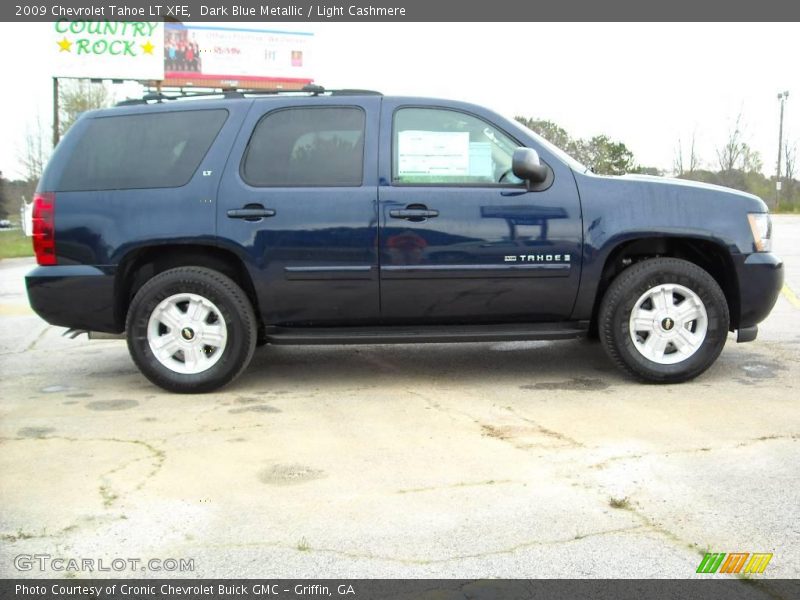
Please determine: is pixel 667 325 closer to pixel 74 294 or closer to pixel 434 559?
pixel 434 559

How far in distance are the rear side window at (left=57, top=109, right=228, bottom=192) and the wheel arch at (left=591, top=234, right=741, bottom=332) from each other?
2709mm

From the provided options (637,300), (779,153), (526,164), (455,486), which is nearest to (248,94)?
(526,164)

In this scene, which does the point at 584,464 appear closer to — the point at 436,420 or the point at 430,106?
the point at 436,420

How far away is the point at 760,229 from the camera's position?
5.40 metres

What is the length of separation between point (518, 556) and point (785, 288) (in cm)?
845

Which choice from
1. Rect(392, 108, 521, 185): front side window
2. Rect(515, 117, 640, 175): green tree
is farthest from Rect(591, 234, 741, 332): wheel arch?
Rect(515, 117, 640, 175): green tree

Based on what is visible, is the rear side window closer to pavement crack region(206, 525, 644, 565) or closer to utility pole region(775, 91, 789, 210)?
pavement crack region(206, 525, 644, 565)

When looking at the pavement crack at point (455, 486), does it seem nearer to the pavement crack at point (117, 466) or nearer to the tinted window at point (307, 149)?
the pavement crack at point (117, 466)

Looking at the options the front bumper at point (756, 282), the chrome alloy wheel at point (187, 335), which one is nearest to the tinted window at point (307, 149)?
the chrome alloy wheel at point (187, 335)

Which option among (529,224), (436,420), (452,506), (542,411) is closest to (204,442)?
(436,420)

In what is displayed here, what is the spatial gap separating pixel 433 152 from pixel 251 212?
1.22 meters

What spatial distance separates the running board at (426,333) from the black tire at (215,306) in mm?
239

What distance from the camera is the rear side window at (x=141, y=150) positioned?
5359 mm

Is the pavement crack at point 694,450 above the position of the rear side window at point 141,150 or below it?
below
